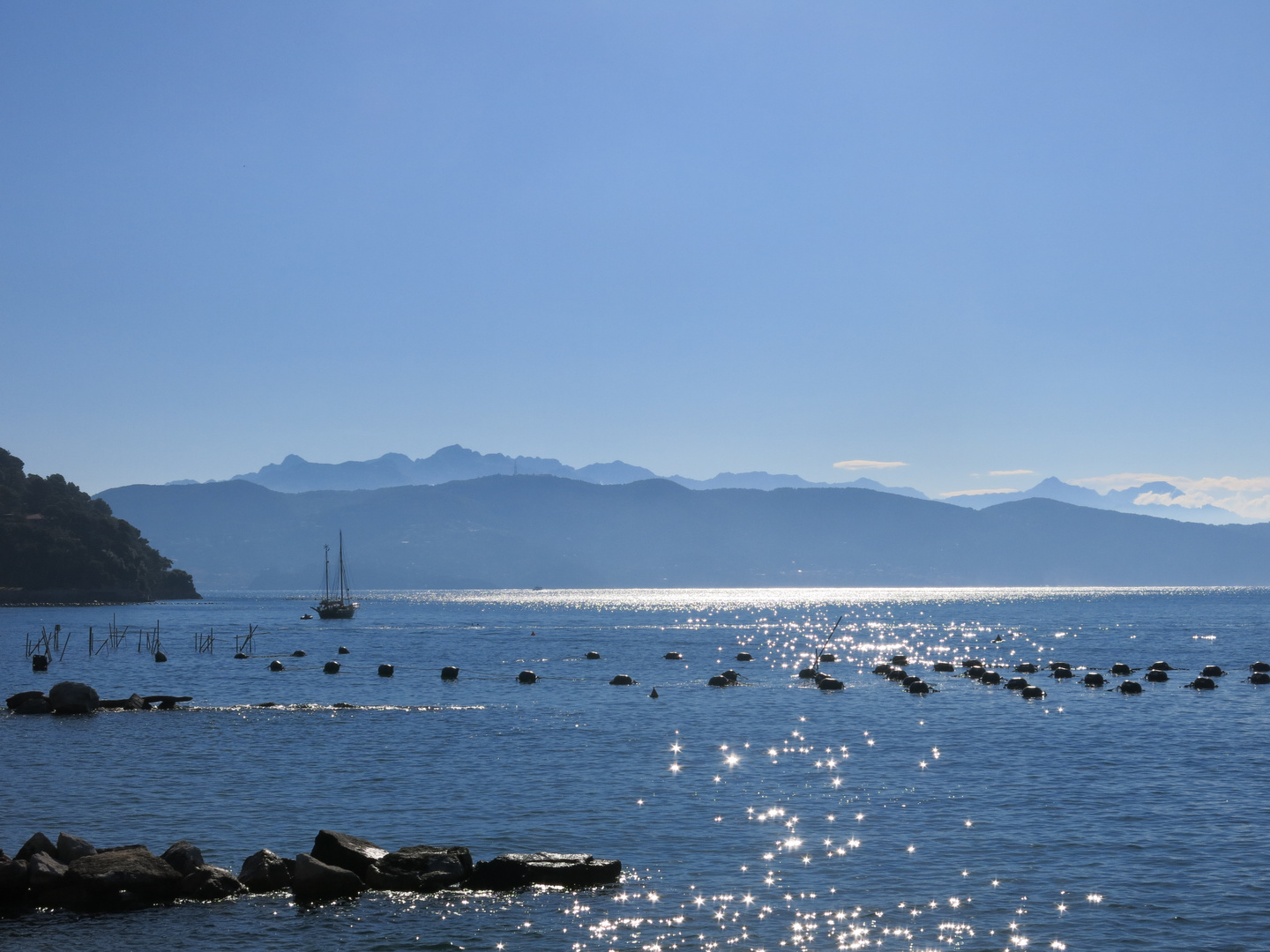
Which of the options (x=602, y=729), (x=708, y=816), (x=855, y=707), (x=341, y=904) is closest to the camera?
(x=341, y=904)

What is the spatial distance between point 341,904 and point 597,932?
22.9 feet

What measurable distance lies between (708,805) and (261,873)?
16375mm

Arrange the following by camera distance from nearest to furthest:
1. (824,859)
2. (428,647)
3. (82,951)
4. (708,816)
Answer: (82,951) < (824,859) < (708,816) < (428,647)

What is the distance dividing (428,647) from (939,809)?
358 feet

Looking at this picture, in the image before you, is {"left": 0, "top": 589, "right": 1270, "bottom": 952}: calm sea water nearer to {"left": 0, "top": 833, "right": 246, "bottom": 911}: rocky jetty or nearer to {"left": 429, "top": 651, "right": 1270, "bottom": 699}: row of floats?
{"left": 0, "top": 833, "right": 246, "bottom": 911}: rocky jetty

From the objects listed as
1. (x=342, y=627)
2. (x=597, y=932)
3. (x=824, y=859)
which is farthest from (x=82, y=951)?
(x=342, y=627)

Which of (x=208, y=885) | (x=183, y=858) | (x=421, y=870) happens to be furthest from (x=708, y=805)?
(x=183, y=858)

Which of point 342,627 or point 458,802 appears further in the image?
point 342,627

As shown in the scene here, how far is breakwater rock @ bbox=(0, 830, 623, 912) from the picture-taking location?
85.1ft

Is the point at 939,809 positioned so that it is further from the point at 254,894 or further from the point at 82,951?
the point at 82,951

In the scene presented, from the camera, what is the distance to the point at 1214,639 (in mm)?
146000

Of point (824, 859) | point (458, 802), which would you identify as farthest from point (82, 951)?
point (824, 859)

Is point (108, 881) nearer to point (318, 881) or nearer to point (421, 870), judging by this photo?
point (318, 881)

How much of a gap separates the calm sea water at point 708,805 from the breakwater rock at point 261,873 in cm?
65
